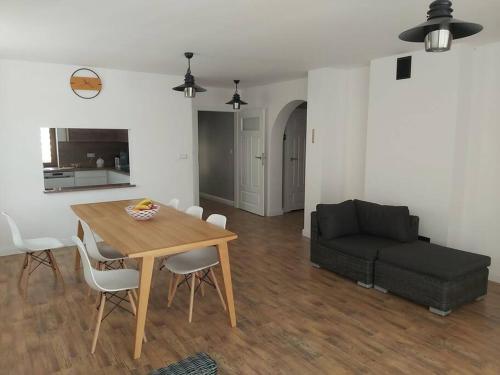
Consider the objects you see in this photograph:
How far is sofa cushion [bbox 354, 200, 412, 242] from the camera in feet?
13.3

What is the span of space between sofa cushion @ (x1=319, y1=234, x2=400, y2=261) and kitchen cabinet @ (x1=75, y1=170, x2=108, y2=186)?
473 centimetres

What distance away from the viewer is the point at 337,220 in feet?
14.0

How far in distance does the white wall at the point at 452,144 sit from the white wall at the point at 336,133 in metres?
0.84

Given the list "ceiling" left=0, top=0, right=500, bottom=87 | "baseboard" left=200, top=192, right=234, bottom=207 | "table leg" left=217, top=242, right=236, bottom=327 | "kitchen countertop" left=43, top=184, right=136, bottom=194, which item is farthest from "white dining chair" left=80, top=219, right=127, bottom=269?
"baseboard" left=200, top=192, right=234, bottom=207

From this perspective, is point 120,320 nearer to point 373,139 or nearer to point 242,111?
point 373,139

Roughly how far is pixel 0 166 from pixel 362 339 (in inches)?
184

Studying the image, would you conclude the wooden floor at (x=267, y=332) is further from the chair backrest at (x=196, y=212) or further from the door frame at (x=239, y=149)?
the door frame at (x=239, y=149)

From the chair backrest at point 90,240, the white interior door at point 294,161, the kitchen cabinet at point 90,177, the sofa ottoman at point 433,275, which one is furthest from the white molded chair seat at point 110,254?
the white interior door at point 294,161

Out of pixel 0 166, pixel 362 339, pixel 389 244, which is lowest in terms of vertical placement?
pixel 362 339

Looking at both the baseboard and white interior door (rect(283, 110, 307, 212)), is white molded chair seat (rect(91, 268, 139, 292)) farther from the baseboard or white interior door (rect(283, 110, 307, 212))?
the baseboard

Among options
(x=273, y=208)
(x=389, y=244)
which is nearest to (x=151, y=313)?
(x=389, y=244)

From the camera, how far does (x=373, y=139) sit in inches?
189

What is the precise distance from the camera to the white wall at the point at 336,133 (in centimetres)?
532

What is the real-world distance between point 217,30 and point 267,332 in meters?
2.65
